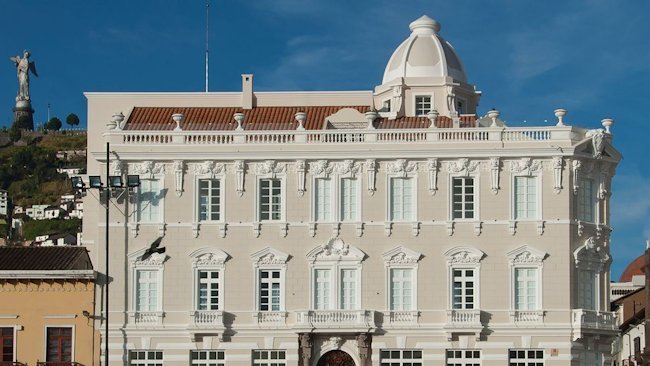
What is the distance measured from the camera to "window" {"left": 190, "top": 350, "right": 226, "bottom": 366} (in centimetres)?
8069

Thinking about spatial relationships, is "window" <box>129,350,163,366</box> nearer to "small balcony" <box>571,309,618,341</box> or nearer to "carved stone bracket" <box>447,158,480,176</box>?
"carved stone bracket" <box>447,158,480,176</box>

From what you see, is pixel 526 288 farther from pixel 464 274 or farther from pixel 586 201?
pixel 586 201

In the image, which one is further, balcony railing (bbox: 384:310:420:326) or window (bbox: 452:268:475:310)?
window (bbox: 452:268:475:310)

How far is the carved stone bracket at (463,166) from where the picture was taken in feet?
266

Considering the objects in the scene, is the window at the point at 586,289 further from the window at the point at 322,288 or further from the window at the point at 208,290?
the window at the point at 208,290

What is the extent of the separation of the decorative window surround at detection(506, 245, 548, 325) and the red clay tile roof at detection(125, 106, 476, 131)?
8.13 meters

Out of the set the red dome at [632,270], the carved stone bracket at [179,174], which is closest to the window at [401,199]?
the carved stone bracket at [179,174]

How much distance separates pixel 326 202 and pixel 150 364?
1173 centimetres

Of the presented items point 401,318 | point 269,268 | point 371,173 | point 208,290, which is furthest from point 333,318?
point 371,173

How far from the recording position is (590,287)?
3219 inches

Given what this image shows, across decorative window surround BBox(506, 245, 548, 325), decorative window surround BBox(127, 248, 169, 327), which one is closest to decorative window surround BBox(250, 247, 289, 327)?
decorative window surround BBox(127, 248, 169, 327)

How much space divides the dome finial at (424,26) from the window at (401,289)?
16.2 metres

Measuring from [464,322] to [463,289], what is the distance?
1.82 m

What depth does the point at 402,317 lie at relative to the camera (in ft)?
264
